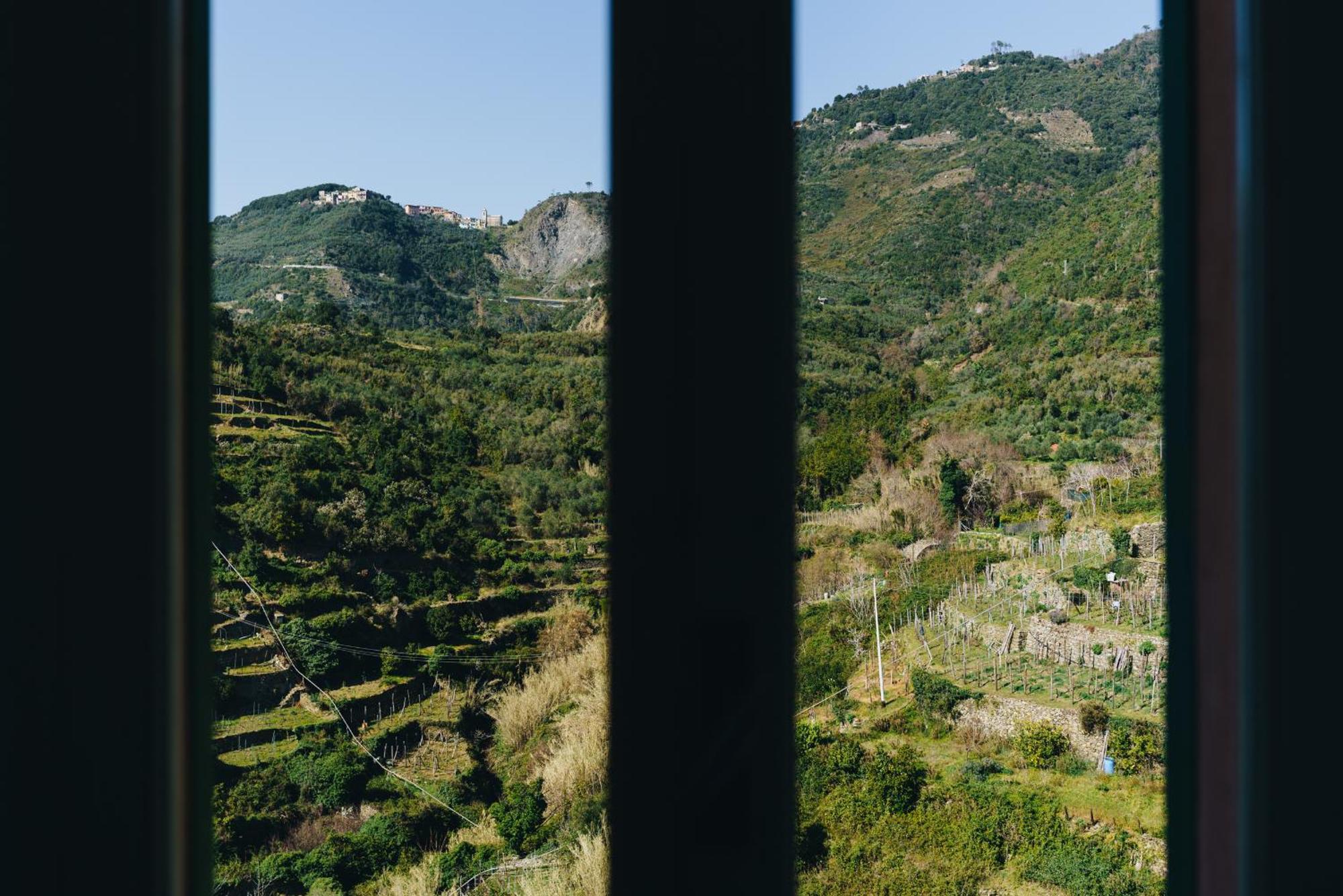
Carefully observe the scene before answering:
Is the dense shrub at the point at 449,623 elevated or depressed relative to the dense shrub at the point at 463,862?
elevated

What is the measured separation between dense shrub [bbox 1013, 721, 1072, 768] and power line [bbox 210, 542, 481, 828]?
1.16 m

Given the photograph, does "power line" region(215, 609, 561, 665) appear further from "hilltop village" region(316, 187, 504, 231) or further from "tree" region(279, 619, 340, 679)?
"hilltop village" region(316, 187, 504, 231)

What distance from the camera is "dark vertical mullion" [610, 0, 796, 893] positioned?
78cm

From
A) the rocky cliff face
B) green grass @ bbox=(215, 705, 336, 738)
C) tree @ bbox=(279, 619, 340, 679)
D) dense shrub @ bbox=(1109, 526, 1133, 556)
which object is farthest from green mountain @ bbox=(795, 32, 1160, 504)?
green grass @ bbox=(215, 705, 336, 738)

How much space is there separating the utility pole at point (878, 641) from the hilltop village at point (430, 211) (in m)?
0.85

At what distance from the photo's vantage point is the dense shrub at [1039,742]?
1780 millimetres

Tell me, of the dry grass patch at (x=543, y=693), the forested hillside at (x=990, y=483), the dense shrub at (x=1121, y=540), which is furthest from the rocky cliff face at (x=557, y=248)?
the dense shrub at (x=1121, y=540)

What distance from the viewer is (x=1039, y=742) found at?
1790 mm

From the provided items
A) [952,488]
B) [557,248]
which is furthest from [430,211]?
[952,488]

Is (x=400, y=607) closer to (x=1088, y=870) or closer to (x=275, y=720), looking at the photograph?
(x=275, y=720)

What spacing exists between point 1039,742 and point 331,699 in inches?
57.2

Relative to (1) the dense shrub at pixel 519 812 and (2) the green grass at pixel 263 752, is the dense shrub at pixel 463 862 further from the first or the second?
(2) the green grass at pixel 263 752
